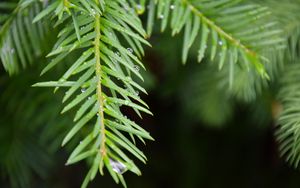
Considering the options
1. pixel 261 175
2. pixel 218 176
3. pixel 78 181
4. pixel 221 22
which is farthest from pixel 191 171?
pixel 221 22

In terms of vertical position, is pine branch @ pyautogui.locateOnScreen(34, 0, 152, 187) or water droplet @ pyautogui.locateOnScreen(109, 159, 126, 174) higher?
pine branch @ pyautogui.locateOnScreen(34, 0, 152, 187)

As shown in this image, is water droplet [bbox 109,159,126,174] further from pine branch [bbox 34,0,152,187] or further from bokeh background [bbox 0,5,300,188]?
bokeh background [bbox 0,5,300,188]

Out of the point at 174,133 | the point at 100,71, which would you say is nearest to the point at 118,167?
the point at 100,71

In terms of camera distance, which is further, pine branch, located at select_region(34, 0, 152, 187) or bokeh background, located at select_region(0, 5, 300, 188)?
bokeh background, located at select_region(0, 5, 300, 188)

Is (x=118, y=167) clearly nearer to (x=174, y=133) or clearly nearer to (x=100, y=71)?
(x=100, y=71)

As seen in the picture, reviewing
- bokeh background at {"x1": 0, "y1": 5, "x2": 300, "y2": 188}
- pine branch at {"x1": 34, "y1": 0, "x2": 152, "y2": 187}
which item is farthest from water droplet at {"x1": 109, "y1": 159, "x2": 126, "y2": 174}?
bokeh background at {"x1": 0, "y1": 5, "x2": 300, "y2": 188}

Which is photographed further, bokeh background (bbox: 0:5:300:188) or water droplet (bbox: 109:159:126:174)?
bokeh background (bbox: 0:5:300:188)

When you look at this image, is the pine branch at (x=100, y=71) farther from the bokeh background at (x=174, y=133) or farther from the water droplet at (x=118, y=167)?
the bokeh background at (x=174, y=133)

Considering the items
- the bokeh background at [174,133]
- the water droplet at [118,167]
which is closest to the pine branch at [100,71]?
the water droplet at [118,167]

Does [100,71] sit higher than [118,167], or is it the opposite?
[100,71]
